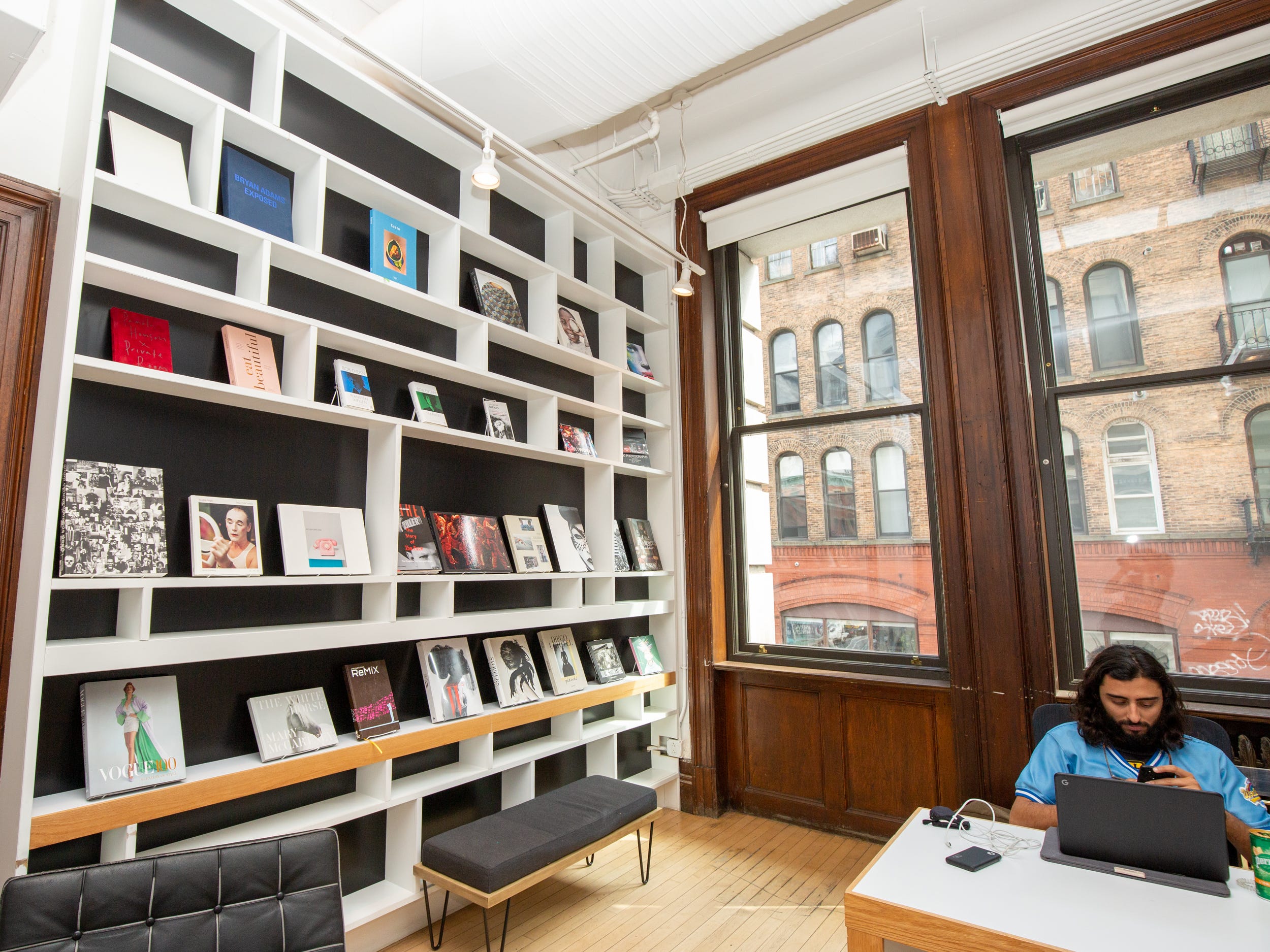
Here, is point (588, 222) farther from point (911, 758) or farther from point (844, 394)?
point (911, 758)

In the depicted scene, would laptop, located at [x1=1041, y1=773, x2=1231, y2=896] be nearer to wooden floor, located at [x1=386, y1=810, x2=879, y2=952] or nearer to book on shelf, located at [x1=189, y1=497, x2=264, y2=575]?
wooden floor, located at [x1=386, y1=810, x2=879, y2=952]

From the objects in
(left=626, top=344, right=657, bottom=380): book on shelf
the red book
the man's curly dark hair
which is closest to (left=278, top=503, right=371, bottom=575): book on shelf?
the red book

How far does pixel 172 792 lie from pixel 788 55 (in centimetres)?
434

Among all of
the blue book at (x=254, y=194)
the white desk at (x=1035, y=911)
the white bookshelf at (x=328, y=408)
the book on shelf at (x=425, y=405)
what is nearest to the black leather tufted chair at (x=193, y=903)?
the white bookshelf at (x=328, y=408)

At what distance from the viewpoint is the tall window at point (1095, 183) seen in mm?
3465

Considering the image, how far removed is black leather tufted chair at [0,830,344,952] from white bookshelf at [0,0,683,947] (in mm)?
442

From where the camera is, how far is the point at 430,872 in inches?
104

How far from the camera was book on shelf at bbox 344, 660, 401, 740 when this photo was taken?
8.78 feet

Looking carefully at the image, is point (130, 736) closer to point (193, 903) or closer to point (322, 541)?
point (193, 903)

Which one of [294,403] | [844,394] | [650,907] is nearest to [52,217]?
[294,403]

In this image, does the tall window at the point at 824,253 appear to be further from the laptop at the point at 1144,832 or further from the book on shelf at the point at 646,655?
the laptop at the point at 1144,832

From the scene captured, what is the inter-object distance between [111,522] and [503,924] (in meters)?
2.05

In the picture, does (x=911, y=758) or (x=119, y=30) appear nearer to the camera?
(x=119, y=30)

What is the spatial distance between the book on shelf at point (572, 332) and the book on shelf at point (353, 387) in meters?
1.27
